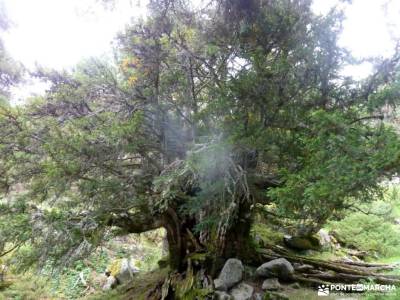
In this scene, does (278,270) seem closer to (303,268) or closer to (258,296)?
(303,268)

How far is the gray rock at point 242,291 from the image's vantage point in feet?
14.7

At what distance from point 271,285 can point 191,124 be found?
9.15 feet

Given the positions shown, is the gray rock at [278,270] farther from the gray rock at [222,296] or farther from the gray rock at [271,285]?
the gray rock at [222,296]

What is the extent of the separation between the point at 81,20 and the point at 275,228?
246 inches

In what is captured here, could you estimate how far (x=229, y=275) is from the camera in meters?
4.77

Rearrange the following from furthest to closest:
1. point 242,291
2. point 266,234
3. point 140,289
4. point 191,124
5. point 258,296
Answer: point 266,234 < point 140,289 < point 242,291 < point 258,296 < point 191,124

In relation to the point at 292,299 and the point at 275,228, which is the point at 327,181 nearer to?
the point at 292,299

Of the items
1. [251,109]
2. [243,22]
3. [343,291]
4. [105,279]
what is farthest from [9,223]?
[105,279]

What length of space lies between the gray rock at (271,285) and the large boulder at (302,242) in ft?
7.02

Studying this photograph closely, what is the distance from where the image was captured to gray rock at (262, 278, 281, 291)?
4.68 m

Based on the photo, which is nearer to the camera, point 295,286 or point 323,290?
point 323,290

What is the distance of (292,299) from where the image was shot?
4.28 m

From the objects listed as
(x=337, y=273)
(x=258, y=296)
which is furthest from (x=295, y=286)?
(x=337, y=273)

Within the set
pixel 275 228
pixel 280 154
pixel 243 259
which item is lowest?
pixel 243 259
